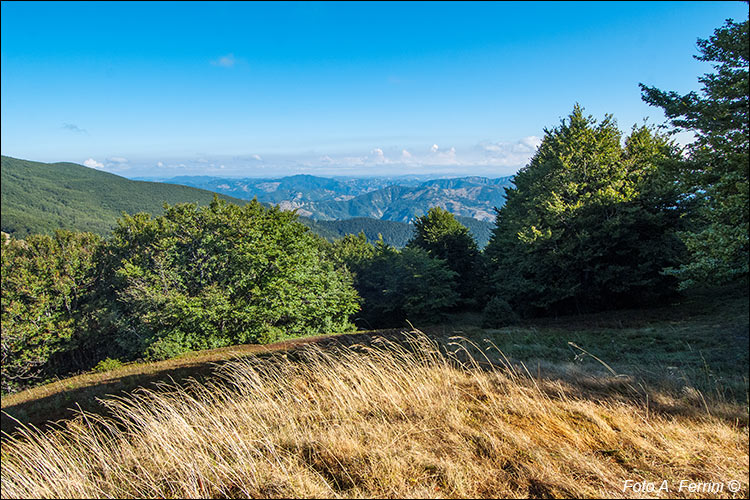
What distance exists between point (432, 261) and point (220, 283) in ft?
58.2

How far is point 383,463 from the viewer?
2812 mm

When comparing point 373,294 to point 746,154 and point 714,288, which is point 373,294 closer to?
point 714,288

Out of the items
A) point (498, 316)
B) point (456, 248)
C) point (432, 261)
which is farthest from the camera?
point (456, 248)

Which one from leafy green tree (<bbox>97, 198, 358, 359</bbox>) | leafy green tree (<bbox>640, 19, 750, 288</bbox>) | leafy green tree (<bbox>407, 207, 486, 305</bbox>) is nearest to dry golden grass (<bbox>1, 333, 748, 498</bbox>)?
leafy green tree (<bbox>640, 19, 750, 288</bbox>)

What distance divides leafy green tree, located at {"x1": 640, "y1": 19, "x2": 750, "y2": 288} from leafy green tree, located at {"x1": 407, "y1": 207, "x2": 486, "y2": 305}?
27947mm

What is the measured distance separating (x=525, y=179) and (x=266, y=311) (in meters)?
23.6

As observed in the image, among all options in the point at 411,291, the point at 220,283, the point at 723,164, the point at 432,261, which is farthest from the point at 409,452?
the point at 411,291

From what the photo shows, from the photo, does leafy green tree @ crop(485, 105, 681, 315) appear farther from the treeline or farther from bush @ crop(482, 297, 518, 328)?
bush @ crop(482, 297, 518, 328)

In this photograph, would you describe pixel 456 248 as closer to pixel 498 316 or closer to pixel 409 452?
pixel 498 316

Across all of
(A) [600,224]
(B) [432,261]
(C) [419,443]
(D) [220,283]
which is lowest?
(D) [220,283]

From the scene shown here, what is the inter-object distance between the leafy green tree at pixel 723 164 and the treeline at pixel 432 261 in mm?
51

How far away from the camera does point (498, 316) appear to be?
1902 centimetres

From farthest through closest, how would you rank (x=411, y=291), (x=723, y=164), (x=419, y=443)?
1. (x=411, y=291)
2. (x=723, y=164)
3. (x=419, y=443)

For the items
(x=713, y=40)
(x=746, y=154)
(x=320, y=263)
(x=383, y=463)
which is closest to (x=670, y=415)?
(x=383, y=463)
